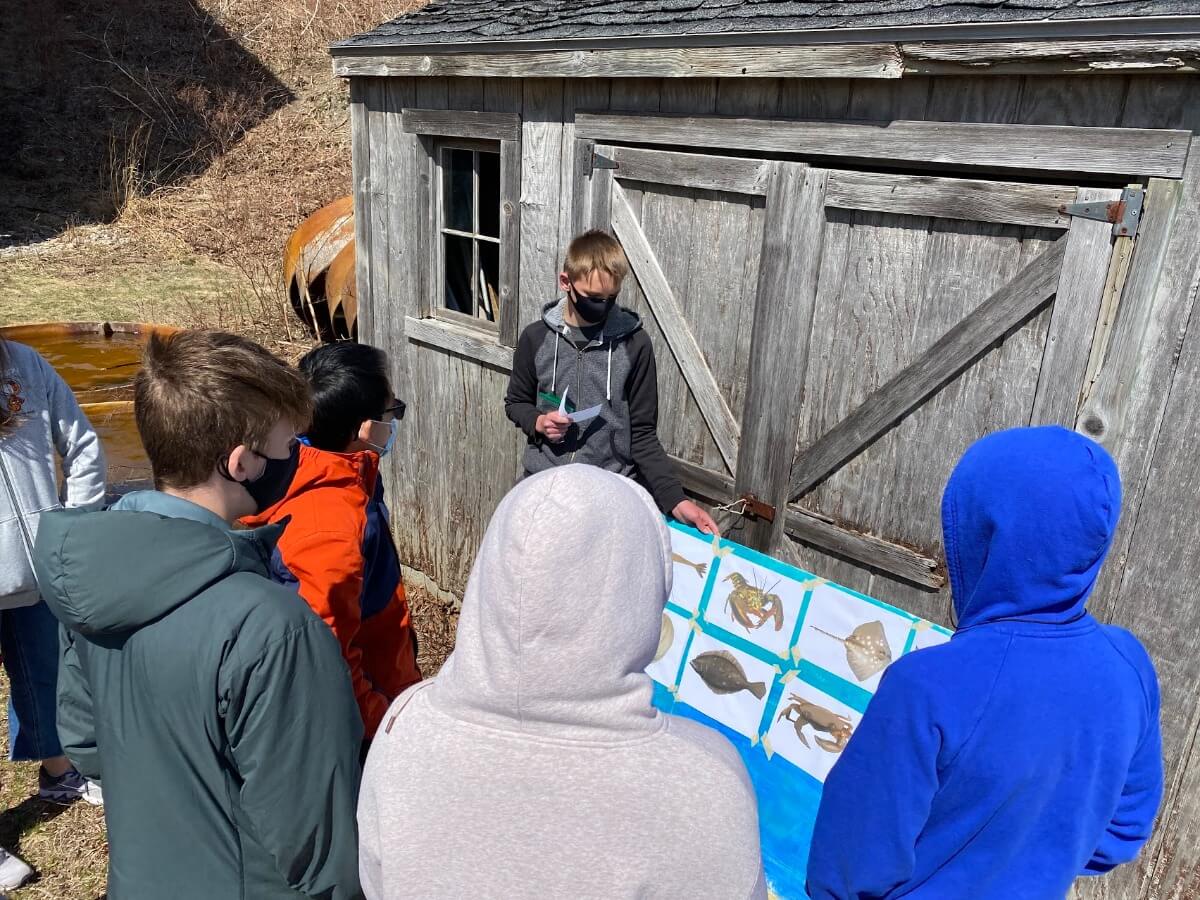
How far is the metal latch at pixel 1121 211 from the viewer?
8.66ft

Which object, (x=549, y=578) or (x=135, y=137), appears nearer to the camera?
(x=549, y=578)

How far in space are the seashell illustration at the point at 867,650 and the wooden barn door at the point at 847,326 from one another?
1.76 feet

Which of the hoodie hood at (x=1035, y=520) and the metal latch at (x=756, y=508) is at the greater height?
the hoodie hood at (x=1035, y=520)

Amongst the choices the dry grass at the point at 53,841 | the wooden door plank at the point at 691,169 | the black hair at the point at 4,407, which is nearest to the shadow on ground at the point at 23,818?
the dry grass at the point at 53,841

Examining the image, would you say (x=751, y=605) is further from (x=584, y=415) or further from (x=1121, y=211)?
(x=1121, y=211)

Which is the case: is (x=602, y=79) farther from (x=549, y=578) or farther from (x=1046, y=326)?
(x=549, y=578)

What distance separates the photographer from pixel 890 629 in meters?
2.86

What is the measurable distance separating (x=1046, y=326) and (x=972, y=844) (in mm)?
1871

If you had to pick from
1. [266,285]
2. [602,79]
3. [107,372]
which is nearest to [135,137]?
[266,285]

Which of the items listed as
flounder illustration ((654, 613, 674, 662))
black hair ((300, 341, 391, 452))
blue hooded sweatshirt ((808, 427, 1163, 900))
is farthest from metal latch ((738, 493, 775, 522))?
blue hooded sweatshirt ((808, 427, 1163, 900))

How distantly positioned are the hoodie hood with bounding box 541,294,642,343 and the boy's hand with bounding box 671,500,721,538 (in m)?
0.74

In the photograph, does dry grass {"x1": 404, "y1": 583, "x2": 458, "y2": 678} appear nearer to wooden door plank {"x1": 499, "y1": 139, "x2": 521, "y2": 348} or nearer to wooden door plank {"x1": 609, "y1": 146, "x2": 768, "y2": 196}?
wooden door plank {"x1": 499, "y1": 139, "x2": 521, "y2": 348}

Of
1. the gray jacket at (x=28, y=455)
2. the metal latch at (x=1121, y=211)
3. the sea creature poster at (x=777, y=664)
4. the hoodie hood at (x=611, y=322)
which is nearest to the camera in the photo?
the metal latch at (x=1121, y=211)

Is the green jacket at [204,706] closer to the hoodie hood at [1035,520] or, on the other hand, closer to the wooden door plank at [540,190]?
the hoodie hood at [1035,520]
